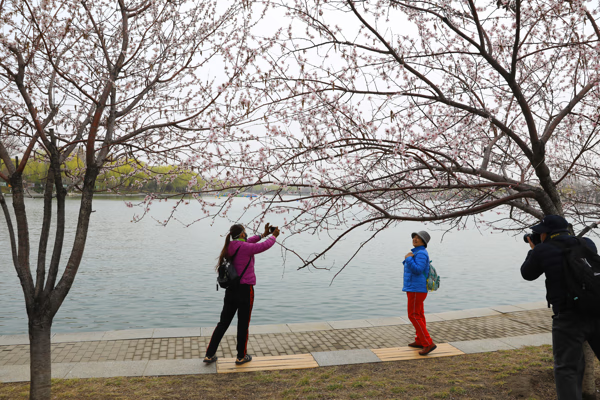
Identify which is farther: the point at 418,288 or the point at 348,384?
the point at 418,288

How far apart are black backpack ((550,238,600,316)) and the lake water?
3.39 m

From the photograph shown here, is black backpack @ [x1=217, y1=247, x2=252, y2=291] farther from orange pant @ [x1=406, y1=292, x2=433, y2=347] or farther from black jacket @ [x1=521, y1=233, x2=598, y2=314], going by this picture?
black jacket @ [x1=521, y1=233, x2=598, y2=314]

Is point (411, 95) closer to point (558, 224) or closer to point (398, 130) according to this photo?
point (398, 130)

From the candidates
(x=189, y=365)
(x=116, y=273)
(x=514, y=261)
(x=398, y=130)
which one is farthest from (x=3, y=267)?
(x=514, y=261)

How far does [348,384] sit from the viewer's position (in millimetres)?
5531

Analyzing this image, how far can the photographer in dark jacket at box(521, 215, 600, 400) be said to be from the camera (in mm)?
3910

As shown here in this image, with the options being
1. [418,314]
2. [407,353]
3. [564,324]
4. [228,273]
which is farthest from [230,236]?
[564,324]

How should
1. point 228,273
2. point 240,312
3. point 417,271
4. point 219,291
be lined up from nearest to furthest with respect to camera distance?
1. point 228,273
2. point 240,312
3. point 417,271
4. point 219,291

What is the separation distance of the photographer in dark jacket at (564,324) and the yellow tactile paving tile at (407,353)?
279 cm

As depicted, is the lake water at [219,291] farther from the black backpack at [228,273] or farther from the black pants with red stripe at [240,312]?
the black pants with red stripe at [240,312]

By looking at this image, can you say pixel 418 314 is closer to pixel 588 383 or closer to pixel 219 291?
pixel 588 383

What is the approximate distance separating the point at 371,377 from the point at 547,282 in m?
2.64

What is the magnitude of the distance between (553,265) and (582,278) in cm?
24

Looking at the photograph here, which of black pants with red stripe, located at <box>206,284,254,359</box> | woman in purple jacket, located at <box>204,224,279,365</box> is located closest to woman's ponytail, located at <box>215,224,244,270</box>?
woman in purple jacket, located at <box>204,224,279,365</box>
